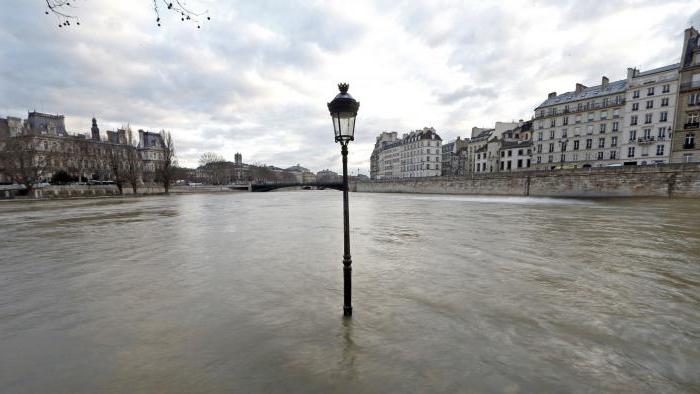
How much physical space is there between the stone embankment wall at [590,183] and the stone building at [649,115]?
15.6m

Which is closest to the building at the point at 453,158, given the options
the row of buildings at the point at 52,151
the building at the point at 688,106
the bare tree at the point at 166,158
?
the building at the point at 688,106

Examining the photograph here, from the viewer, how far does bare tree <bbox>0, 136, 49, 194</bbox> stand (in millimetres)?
39156

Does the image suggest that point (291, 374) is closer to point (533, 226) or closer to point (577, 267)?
point (577, 267)

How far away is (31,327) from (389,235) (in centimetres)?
1080

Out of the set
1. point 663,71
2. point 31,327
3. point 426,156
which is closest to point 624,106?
point 663,71

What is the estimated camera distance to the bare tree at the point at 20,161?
39.2 metres

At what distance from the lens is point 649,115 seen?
150ft

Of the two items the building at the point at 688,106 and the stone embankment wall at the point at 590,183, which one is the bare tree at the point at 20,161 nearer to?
the stone embankment wall at the point at 590,183

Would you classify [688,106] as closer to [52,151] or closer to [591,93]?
[591,93]

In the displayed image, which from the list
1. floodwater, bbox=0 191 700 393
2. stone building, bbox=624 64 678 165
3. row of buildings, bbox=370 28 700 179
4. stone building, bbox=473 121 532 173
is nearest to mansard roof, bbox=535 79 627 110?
row of buildings, bbox=370 28 700 179

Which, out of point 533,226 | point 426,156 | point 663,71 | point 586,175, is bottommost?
point 533,226

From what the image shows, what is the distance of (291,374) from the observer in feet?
11.2

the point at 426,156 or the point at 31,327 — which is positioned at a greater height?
the point at 426,156

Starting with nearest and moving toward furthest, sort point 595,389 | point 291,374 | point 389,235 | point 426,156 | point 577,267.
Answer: point 595,389
point 291,374
point 577,267
point 389,235
point 426,156
